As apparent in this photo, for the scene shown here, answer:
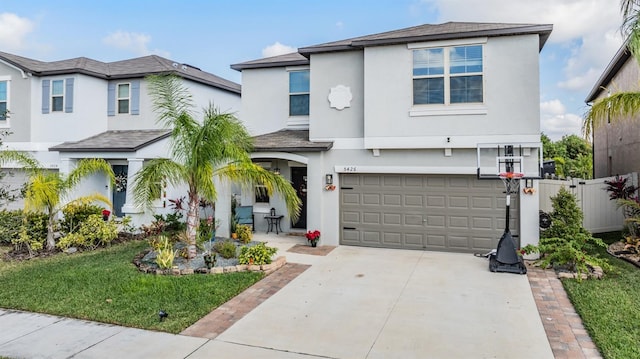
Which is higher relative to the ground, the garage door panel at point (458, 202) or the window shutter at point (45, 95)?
the window shutter at point (45, 95)

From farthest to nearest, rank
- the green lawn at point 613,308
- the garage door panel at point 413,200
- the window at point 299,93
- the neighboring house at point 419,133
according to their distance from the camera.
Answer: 1. the window at point 299,93
2. the garage door panel at point 413,200
3. the neighboring house at point 419,133
4. the green lawn at point 613,308

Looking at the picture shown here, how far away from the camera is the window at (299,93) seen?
13.9 meters

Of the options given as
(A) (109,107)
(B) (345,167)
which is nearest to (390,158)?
(B) (345,167)

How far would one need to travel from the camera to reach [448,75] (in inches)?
424

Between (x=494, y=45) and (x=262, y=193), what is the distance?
861 cm

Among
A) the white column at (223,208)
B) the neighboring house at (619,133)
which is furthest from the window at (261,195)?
the neighboring house at (619,133)

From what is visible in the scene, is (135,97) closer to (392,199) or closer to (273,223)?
(273,223)

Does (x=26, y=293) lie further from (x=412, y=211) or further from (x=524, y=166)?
(x=524, y=166)

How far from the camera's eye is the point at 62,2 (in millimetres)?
16672

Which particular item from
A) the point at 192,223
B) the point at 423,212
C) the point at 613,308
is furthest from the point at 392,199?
the point at 613,308

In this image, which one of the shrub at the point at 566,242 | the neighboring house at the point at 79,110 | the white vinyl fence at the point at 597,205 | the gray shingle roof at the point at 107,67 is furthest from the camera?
the gray shingle roof at the point at 107,67

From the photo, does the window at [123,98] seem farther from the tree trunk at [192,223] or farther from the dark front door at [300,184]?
the tree trunk at [192,223]

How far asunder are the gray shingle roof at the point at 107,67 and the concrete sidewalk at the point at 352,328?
11704 millimetres

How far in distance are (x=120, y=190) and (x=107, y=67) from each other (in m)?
5.58
